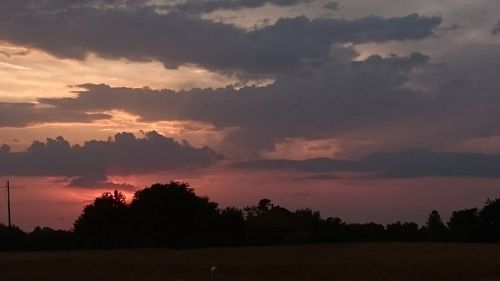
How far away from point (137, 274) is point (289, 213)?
74.8m

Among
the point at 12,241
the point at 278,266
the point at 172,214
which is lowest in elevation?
the point at 278,266

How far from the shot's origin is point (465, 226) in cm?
10100

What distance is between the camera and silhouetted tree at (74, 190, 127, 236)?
110312 mm

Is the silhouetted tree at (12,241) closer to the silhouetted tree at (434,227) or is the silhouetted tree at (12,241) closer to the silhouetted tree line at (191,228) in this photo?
the silhouetted tree line at (191,228)

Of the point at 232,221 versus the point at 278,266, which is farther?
the point at 232,221

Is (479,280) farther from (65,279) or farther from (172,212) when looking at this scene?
(172,212)

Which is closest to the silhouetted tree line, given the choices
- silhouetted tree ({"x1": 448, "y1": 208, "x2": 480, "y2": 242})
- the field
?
silhouetted tree ({"x1": 448, "y1": 208, "x2": 480, "y2": 242})

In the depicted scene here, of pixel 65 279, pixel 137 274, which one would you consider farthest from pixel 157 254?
pixel 65 279

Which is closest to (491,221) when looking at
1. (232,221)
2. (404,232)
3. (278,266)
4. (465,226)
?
(465,226)

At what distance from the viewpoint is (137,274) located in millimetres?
50000

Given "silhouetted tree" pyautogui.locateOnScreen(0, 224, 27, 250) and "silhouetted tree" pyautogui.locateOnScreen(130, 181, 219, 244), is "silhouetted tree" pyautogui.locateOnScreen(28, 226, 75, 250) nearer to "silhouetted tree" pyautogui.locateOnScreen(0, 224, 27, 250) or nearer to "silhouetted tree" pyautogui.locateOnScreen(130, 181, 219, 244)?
"silhouetted tree" pyautogui.locateOnScreen(0, 224, 27, 250)

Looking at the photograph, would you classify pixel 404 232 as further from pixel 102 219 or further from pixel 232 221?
pixel 102 219

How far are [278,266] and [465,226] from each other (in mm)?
50885

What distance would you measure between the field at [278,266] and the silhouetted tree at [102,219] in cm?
3351
